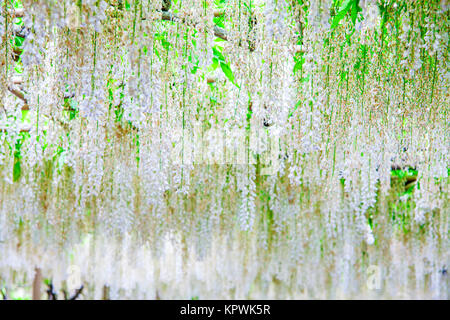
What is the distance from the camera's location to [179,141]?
285 centimetres

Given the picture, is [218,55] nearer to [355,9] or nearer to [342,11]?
[342,11]

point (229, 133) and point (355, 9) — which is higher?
point (355, 9)

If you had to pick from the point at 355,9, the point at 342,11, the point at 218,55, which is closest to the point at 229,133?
the point at 218,55

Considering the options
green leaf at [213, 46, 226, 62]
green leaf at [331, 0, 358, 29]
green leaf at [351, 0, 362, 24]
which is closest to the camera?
green leaf at [351, 0, 362, 24]

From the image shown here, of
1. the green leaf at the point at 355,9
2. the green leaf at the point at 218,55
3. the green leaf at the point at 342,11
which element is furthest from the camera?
the green leaf at the point at 218,55

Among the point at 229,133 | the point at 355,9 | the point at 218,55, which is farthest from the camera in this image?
the point at 229,133

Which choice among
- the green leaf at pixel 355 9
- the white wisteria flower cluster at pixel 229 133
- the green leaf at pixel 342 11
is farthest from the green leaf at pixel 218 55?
the green leaf at pixel 355 9

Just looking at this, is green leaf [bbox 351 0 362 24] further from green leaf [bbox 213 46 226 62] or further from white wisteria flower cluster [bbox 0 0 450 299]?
green leaf [bbox 213 46 226 62]

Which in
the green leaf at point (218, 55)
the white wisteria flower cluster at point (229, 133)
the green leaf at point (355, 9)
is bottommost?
the white wisteria flower cluster at point (229, 133)

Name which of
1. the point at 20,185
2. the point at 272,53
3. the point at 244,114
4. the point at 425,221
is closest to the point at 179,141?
the point at 244,114

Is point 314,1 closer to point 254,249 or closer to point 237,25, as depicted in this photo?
point 237,25

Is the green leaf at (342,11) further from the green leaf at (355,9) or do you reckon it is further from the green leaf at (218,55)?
the green leaf at (218,55)

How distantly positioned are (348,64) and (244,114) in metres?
0.60

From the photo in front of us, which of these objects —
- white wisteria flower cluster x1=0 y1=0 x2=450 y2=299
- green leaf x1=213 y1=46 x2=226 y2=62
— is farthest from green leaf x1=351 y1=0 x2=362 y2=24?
green leaf x1=213 y1=46 x2=226 y2=62
